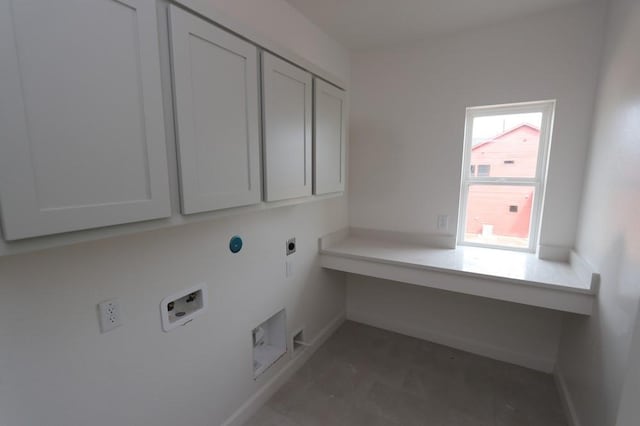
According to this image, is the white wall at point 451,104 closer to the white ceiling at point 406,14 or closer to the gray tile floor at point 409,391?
the white ceiling at point 406,14

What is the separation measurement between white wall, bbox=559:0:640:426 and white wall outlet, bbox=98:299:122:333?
1982 mm

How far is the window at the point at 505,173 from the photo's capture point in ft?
7.34

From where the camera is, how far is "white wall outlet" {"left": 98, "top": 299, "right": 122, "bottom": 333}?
1066mm

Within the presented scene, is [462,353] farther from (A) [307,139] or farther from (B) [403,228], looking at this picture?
(A) [307,139]

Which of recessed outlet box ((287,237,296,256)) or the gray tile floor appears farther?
recessed outlet box ((287,237,296,256))

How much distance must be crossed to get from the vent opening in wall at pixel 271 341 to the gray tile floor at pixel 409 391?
9.6 inches

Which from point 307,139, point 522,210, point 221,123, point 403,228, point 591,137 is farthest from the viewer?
point 403,228

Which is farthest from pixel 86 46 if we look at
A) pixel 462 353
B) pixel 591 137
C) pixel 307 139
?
pixel 462 353

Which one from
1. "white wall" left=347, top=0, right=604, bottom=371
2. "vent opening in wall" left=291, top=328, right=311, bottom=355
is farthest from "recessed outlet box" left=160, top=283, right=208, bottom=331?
"white wall" left=347, top=0, right=604, bottom=371

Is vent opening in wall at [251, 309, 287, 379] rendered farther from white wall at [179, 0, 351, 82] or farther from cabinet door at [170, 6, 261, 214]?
white wall at [179, 0, 351, 82]

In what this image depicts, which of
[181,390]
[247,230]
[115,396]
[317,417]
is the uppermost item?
[247,230]

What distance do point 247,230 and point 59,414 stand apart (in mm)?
1036

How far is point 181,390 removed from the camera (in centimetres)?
139

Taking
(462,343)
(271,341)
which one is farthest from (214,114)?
(462,343)
